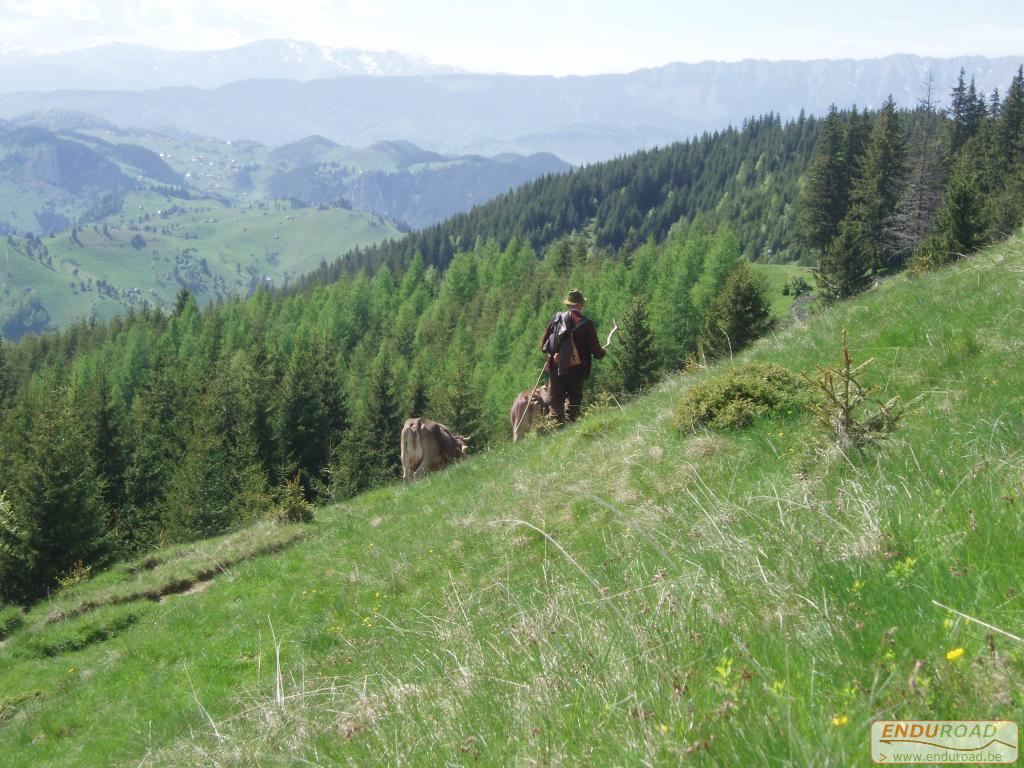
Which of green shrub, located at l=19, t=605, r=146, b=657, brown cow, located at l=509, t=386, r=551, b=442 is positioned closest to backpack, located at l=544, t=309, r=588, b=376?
brown cow, located at l=509, t=386, r=551, b=442

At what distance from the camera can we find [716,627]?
3727 mm

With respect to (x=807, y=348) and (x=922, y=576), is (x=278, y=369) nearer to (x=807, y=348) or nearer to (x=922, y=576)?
(x=807, y=348)

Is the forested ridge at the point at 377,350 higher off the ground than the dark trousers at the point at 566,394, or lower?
lower

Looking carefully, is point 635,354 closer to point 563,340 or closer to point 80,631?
point 563,340

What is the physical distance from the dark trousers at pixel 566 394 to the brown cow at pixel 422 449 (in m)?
4.44

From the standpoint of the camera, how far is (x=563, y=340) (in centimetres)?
1605

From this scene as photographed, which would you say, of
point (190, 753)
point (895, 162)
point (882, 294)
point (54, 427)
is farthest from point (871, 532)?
point (895, 162)

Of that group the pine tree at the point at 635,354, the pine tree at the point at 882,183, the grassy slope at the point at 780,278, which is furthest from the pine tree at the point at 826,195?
the pine tree at the point at 635,354

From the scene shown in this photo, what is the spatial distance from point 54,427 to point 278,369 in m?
40.2

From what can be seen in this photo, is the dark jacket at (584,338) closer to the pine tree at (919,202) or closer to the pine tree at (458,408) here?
the pine tree at (458,408)

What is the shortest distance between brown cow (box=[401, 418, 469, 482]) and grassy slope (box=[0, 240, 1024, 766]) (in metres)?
8.58

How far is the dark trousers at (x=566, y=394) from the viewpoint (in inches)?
674

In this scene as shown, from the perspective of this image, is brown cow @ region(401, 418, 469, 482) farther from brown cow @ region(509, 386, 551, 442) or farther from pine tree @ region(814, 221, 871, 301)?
pine tree @ region(814, 221, 871, 301)

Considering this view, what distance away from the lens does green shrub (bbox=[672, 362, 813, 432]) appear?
33.5 feet
